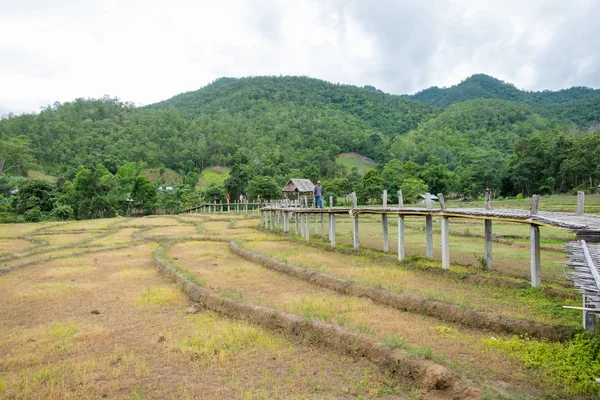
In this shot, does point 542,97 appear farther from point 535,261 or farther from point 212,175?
point 535,261

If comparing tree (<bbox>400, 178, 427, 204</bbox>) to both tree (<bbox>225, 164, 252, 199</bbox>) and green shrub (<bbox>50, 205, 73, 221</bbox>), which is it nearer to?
tree (<bbox>225, 164, 252, 199</bbox>)

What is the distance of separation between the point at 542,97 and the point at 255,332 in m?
194

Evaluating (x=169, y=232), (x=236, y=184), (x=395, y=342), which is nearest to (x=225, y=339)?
(x=395, y=342)

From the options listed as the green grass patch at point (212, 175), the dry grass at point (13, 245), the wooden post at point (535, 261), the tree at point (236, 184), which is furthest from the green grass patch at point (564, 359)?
the green grass patch at point (212, 175)

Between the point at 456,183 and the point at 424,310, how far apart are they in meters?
65.2

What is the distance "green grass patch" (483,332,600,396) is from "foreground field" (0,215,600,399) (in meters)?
0.03

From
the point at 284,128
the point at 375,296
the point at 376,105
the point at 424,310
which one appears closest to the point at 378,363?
the point at 424,310

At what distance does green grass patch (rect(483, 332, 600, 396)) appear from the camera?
18.0ft

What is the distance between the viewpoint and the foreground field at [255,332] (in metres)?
5.84

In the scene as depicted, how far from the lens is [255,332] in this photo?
8.16m

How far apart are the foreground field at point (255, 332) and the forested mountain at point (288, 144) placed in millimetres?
44429

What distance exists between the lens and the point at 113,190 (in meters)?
57.6

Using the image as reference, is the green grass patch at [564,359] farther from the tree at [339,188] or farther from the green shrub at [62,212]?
the tree at [339,188]

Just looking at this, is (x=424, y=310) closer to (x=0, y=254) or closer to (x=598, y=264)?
(x=598, y=264)
